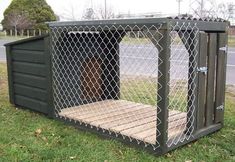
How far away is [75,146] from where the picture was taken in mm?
4121

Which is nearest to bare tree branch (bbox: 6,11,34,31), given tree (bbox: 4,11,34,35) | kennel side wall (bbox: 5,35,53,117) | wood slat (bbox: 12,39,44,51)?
tree (bbox: 4,11,34,35)

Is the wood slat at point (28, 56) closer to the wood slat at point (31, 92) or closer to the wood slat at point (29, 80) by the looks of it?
the wood slat at point (29, 80)

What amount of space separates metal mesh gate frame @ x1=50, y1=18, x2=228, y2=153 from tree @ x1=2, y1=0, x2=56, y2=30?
29.2 m

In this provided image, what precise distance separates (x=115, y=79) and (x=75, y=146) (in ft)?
6.97

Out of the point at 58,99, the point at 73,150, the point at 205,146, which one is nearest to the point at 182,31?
the point at 205,146

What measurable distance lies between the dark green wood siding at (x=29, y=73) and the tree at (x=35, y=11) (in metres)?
29.1

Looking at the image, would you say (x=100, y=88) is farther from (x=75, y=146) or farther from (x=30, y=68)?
(x=75, y=146)

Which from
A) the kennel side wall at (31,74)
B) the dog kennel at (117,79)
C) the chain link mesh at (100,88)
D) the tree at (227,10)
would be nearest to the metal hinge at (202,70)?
the dog kennel at (117,79)

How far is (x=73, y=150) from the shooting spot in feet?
13.1

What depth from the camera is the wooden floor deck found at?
14.2ft

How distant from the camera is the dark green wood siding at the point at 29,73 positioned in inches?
203

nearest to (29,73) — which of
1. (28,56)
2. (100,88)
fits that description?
(28,56)

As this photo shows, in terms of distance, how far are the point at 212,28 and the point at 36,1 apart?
3359cm

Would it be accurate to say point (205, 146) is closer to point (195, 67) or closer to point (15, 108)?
point (195, 67)
